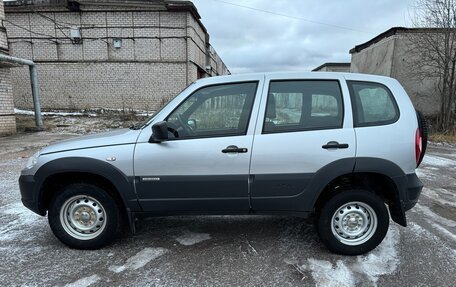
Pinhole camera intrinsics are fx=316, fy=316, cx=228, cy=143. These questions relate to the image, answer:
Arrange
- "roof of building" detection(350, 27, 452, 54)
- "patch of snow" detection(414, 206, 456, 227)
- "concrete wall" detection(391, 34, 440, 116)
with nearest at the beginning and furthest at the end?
"patch of snow" detection(414, 206, 456, 227), "roof of building" detection(350, 27, 452, 54), "concrete wall" detection(391, 34, 440, 116)

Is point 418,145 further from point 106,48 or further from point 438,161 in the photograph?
point 106,48

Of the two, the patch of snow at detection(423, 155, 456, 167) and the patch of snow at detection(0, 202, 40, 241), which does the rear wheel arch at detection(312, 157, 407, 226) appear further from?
the patch of snow at detection(423, 155, 456, 167)

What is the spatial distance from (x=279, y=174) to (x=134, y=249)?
175cm

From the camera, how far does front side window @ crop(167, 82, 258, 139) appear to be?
3.14m

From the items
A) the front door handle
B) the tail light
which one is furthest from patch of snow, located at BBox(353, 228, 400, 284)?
the front door handle

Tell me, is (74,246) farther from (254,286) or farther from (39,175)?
(254,286)

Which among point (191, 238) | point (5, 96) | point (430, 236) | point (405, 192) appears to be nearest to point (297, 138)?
point (405, 192)

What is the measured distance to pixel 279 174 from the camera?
3.08 m

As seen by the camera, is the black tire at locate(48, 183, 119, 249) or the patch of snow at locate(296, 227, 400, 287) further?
the black tire at locate(48, 183, 119, 249)

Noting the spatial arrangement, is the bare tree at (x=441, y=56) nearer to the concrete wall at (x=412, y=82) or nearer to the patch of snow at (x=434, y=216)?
the concrete wall at (x=412, y=82)

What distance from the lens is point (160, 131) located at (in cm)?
295

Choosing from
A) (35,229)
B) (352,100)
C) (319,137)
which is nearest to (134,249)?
(35,229)

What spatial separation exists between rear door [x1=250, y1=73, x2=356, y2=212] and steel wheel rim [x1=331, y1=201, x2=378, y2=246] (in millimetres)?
394

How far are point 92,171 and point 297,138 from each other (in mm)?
2033
